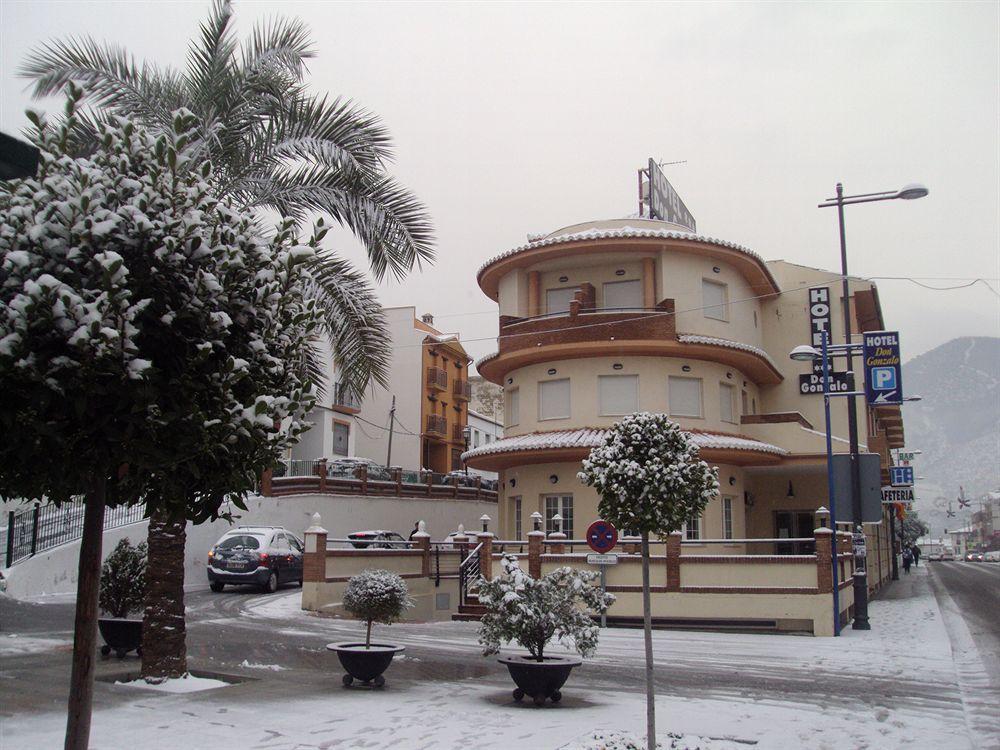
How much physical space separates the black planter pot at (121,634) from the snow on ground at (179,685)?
90.7 inches

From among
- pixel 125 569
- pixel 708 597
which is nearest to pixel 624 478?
pixel 125 569

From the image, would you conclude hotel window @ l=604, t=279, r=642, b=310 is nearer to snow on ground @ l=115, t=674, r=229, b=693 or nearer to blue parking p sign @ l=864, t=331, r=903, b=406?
blue parking p sign @ l=864, t=331, r=903, b=406

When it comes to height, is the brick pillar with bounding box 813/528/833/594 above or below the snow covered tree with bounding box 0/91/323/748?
below

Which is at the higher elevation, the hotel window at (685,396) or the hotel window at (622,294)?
the hotel window at (622,294)

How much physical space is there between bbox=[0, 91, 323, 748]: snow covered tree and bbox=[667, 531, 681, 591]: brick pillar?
1649 cm

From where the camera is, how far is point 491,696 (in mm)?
11188

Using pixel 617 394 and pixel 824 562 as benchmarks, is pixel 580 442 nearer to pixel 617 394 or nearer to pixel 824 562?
pixel 617 394

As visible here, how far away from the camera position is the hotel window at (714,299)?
2867 cm

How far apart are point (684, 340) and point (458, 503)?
18.5 meters

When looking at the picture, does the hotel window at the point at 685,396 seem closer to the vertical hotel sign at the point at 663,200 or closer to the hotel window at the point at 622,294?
the hotel window at the point at 622,294

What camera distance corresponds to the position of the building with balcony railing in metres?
27.2

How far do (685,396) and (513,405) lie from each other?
5.82 metres

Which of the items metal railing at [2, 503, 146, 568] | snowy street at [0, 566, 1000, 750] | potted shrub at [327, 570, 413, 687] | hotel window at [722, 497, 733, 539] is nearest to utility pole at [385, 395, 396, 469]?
hotel window at [722, 497, 733, 539]

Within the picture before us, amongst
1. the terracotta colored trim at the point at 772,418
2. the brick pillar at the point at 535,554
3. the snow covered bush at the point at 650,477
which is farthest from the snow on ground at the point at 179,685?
the terracotta colored trim at the point at 772,418
